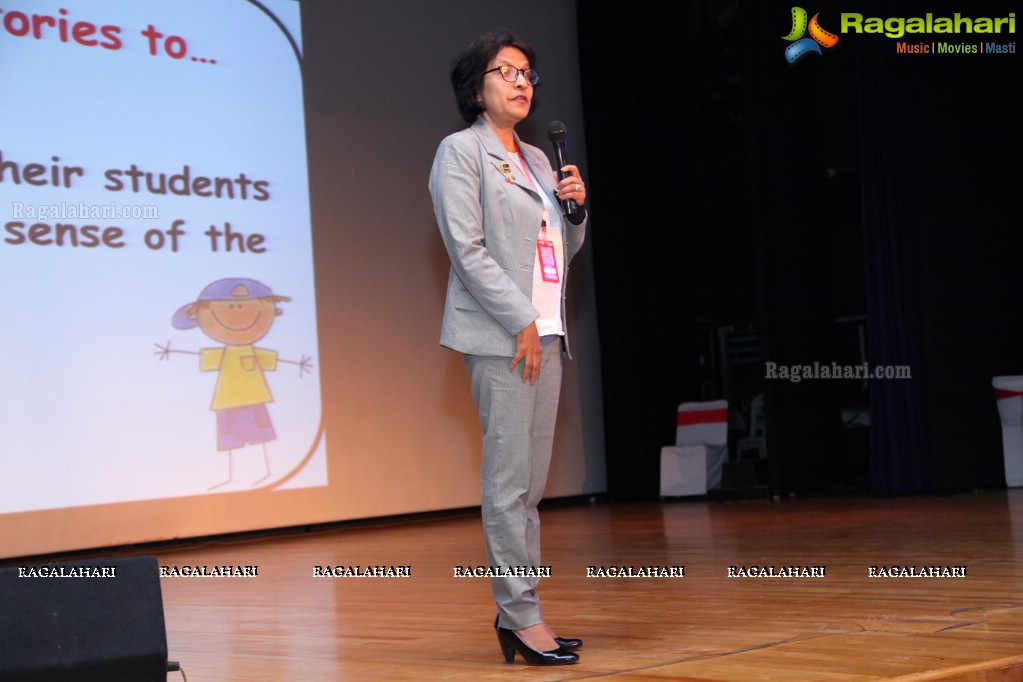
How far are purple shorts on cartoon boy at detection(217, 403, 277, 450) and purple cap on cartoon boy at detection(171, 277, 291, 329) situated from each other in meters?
0.50

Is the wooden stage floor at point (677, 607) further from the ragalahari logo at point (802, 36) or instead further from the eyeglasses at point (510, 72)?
the ragalahari logo at point (802, 36)

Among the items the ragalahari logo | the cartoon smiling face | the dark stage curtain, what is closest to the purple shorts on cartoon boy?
the cartoon smiling face

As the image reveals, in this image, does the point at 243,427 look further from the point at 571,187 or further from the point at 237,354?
the point at 571,187

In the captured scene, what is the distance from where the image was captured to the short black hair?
6.97 ft

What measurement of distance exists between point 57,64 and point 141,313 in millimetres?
1242

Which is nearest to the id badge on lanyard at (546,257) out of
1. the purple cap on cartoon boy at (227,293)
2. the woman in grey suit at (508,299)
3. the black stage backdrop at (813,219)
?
the woman in grey suit at (508,299)

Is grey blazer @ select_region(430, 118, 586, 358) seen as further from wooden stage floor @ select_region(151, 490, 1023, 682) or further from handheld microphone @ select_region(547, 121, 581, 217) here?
wooden stage floor @ select_region(151, 490, 1023, 682)

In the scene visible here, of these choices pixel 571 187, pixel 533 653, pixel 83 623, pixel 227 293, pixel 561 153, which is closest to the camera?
pixel 83 623

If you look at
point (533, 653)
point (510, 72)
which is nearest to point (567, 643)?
point (533, 653)

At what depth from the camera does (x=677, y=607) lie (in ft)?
8.82

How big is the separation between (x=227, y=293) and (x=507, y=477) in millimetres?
4068

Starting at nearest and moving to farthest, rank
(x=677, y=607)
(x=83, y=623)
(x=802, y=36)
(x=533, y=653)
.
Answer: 1. (x=83, y=623)
2. (x=533, y=653)
3. (x=677, y=607)
4. (x=802, y=36)

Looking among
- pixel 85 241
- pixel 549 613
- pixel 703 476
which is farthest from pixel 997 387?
pixel 85 241

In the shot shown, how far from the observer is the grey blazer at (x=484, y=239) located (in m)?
2.02
